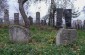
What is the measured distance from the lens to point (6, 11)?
2969cm

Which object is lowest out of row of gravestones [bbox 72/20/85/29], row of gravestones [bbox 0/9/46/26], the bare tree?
row of gravestones [bbox 72/20/85/29]

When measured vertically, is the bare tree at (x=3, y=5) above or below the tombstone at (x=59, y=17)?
above

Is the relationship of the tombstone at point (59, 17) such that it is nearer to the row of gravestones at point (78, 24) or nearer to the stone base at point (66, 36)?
the row of gravestones at point (78, 24)

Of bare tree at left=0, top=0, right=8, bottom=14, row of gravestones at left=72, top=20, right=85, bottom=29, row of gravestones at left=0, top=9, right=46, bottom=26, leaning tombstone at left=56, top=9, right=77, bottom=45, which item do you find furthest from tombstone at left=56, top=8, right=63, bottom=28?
leaning tombstone at left=56, top=9, right=77, bottom=45

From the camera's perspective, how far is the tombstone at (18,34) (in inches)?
554

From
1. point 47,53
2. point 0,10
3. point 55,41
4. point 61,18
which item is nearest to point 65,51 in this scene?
point 47,53

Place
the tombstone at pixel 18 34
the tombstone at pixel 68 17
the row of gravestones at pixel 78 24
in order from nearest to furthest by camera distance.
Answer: the tombstone at pixel 18 34
the tombstone at pixel 68 17
the row of gravestones at pixel 78 24

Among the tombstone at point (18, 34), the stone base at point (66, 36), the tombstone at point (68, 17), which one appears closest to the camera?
the stone base at point (66, 36)

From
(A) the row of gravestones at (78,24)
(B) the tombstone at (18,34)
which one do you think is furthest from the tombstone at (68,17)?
(B) the tombstone at (18,34)

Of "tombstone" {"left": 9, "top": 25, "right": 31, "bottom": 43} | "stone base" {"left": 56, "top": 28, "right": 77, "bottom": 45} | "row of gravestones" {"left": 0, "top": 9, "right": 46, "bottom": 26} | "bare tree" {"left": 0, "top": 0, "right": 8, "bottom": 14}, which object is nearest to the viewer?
"stone base" {"left": 56, "top": 28, "right": 77, "bottom": 45}

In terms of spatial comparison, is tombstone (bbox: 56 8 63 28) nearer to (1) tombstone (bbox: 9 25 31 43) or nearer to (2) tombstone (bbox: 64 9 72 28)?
(2) tombstone (bbox: 64 9 72 28)

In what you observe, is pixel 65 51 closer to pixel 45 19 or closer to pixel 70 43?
pixel 70 43

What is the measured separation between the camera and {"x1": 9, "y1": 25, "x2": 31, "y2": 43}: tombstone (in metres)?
14.1

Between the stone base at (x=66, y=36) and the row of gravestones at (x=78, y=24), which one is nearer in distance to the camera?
the stone base at (x=66, y=36)
